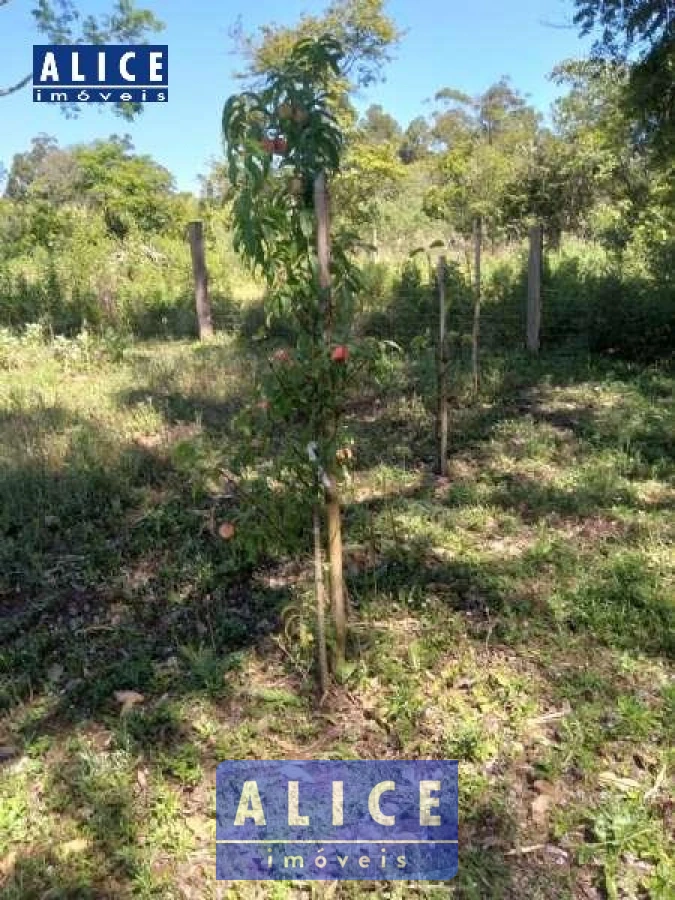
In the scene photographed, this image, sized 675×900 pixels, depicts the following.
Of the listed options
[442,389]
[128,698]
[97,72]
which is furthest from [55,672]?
[97,72]

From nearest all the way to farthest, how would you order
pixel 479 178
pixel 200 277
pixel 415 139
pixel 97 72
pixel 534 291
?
pixel 534 291
pixel 200 277
pixel 97 72
pixel 479 178
pixel 415 139

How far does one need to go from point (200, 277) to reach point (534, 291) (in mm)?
4211

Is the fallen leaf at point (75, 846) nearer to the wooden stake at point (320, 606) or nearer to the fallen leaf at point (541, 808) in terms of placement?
the wooden stake at point (320, 606)

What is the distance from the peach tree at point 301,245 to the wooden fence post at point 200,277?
678 cm

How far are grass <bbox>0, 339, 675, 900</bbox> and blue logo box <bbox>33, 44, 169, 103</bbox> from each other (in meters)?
7.20

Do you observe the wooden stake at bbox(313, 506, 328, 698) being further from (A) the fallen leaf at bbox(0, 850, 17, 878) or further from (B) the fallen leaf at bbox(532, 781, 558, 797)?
(A) the fallen leaf at bbox(0, 850, 17, 878)

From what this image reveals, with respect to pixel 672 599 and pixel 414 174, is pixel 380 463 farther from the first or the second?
pixel 414 174

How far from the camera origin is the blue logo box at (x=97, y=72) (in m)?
9.53

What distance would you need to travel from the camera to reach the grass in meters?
1.89

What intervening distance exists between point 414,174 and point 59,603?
25212 millimetres

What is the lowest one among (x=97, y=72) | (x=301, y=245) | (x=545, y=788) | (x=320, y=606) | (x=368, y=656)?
(x=545, y=788)

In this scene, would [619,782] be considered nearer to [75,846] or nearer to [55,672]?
[75,846]

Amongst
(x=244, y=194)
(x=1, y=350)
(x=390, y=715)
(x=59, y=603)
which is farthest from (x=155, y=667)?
(x=1, y=350)

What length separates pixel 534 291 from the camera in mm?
7141
